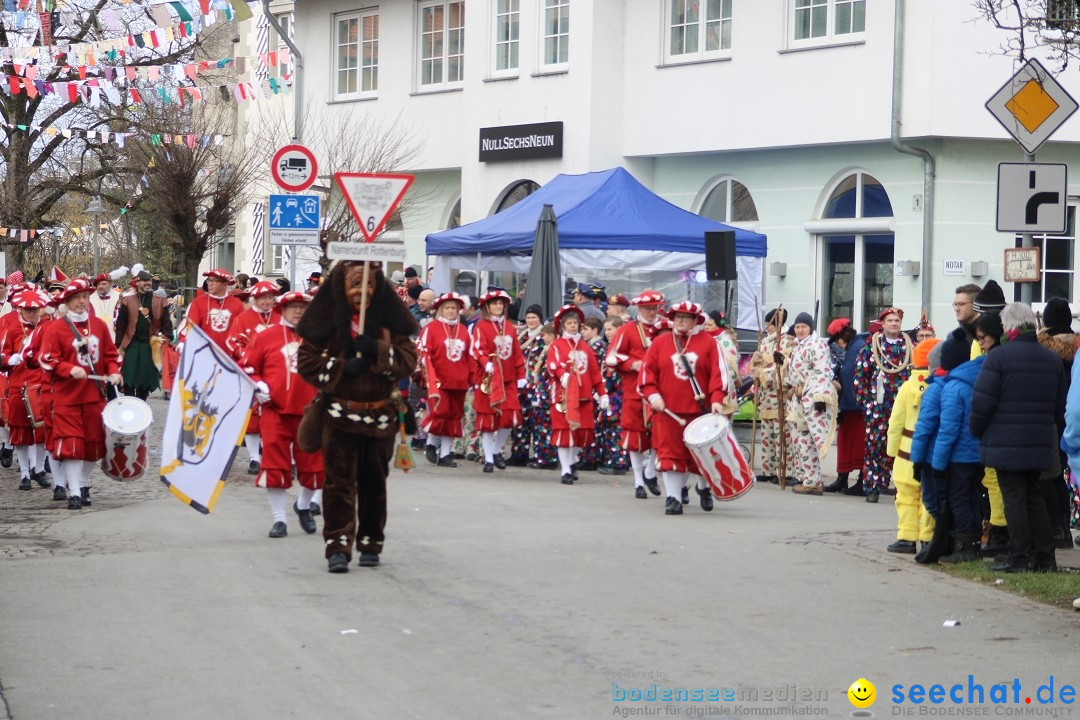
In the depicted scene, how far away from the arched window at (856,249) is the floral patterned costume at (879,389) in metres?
9.31

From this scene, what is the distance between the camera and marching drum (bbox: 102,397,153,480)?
528 inches

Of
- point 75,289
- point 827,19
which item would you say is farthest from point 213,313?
point 827,19

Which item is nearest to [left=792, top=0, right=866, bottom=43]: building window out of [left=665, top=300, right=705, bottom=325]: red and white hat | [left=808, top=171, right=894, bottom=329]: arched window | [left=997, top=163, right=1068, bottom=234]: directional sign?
[left=808, top=171, right=894, bottom=329]: arched window

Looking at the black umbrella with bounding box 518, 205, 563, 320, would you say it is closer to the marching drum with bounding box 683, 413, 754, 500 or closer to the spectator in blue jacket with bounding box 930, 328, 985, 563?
the marching drum with bounding box 683, 413, 754, 500

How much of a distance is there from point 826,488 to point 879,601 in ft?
25.1

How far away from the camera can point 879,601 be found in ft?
30.7

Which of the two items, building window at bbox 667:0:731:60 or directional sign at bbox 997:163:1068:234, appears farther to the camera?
building window at bbox 667:0:731:60

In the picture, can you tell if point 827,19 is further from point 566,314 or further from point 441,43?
point 566,314

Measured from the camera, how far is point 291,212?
17.5 metres

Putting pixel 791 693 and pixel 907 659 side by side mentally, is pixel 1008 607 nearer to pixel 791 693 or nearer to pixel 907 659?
pixel 907 659

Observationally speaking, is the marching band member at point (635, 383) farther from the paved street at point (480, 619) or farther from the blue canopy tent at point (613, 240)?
the blue canopy tent at point (613, 240)

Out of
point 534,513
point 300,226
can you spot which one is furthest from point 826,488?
point 300,226

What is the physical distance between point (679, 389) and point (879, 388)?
2.82 metres

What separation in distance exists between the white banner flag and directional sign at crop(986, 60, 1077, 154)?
18.3 feet
